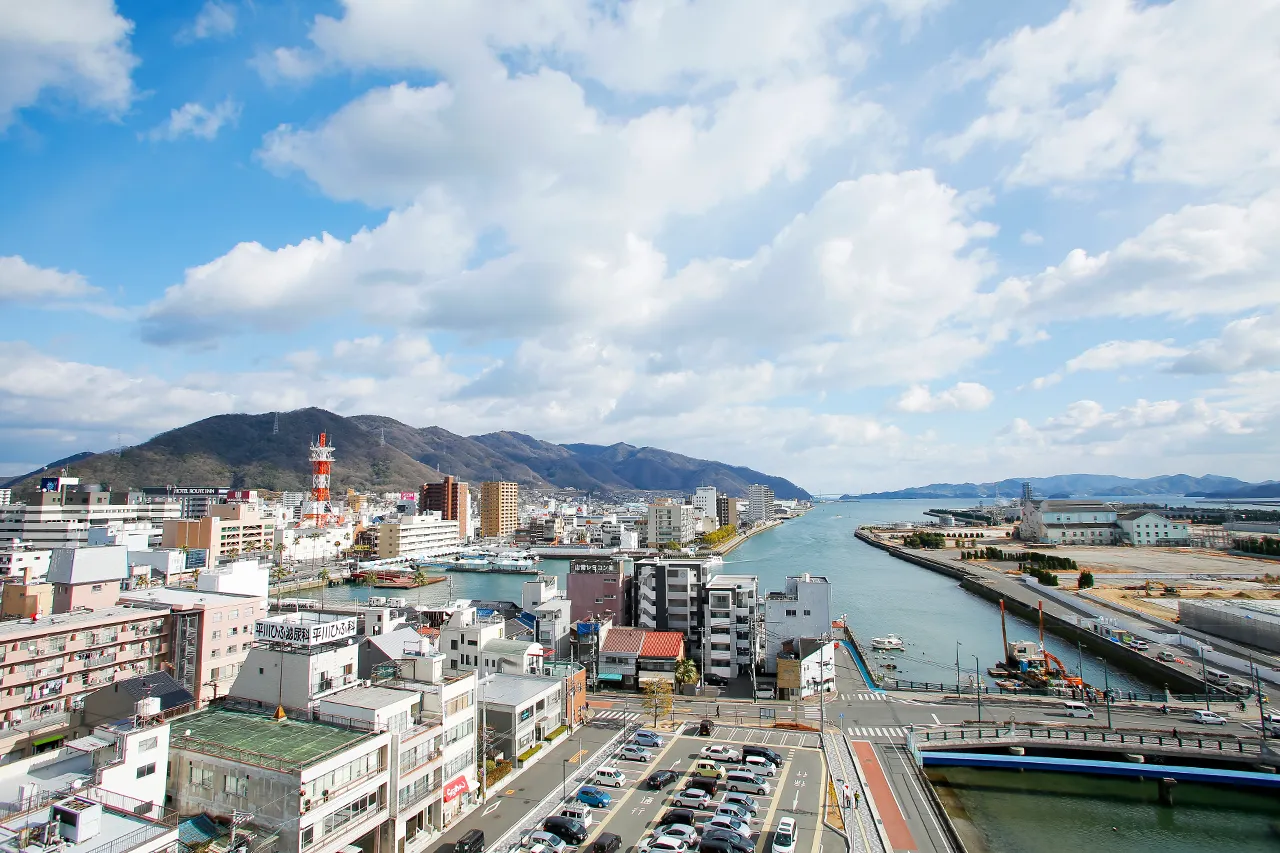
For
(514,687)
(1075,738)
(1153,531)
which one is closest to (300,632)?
(514,687)

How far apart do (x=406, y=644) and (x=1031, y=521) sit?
7130cm

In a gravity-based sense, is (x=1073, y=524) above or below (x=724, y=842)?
above

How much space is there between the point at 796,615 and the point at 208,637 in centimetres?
1550

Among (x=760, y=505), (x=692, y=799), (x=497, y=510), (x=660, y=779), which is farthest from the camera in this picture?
(x=760, y=505)

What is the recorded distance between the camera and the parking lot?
10.6 m

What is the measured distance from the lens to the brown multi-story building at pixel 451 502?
72750 mm

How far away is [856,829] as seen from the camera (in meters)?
10.8

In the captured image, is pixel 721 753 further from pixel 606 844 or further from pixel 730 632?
pixel 730 632

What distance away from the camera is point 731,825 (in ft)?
33.7

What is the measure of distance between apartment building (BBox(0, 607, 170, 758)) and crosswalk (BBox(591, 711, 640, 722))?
1019 cm

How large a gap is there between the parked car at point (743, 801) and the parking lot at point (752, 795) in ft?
0.29

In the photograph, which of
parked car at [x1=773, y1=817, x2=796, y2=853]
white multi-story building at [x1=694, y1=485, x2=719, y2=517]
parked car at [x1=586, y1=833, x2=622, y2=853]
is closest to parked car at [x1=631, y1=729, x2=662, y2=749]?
parked car at [x1=586, y1=833, x2=622, y2=853]

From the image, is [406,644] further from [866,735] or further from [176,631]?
[866,735]

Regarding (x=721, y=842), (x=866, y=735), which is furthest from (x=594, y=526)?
(x=721, y=842)
